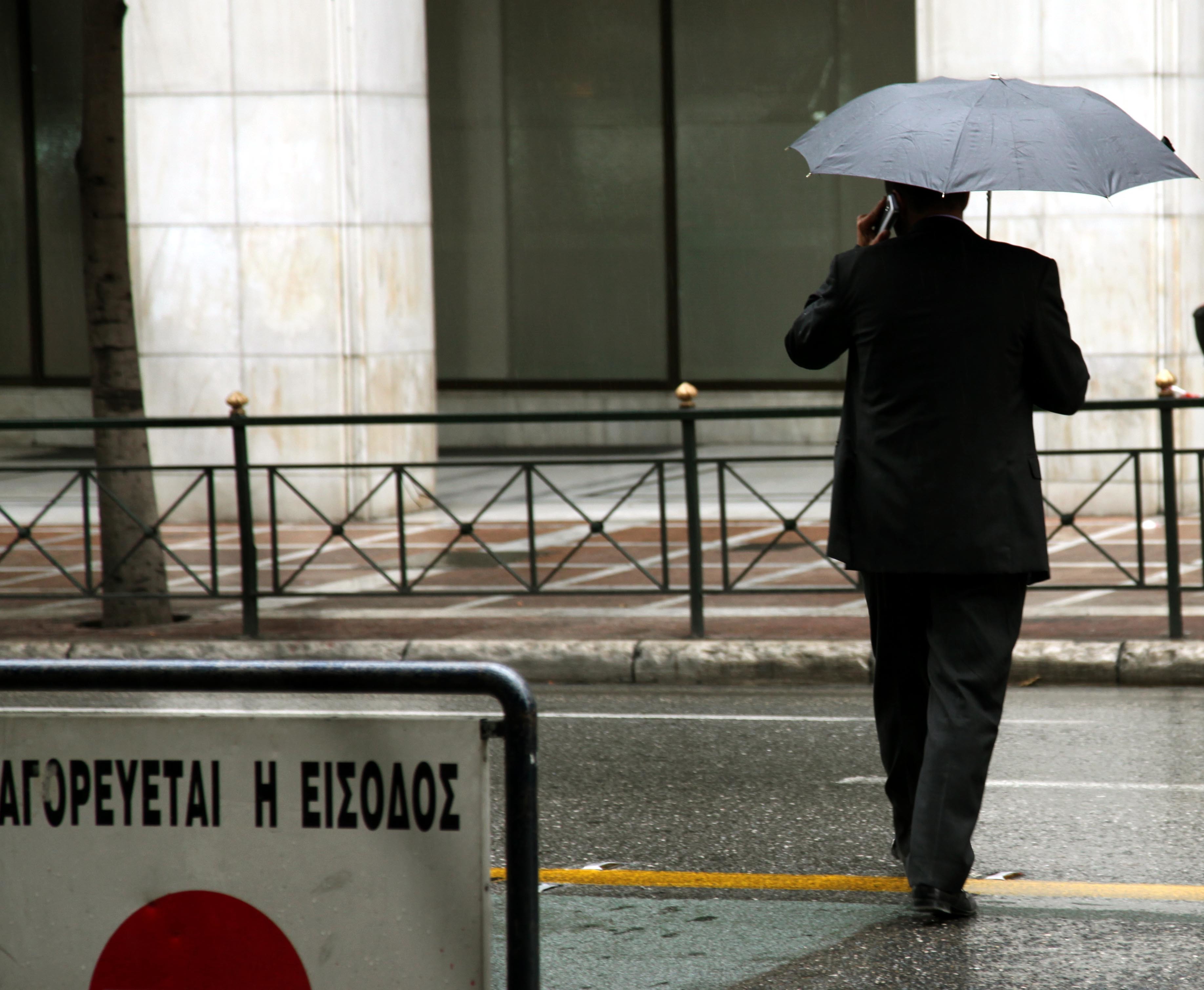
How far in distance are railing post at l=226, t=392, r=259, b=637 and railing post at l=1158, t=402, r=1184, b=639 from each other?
4.60m

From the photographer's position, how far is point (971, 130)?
14.7 ft

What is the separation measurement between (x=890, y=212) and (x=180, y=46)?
37.4 feet

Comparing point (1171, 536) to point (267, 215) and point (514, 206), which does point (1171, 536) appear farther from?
point (514, 206)

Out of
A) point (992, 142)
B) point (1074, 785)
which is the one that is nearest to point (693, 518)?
point (1074, 785)

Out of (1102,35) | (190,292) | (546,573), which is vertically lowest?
(546,573)

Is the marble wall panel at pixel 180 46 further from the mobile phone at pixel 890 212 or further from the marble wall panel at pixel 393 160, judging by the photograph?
the mobile phone at pixel 890 212

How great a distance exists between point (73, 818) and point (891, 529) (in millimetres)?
2518

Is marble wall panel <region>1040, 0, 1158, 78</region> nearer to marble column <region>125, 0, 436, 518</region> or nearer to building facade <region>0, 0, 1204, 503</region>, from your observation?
building facade <region>0, 0, 1204, 503</region>

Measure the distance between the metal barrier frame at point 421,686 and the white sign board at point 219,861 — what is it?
46 millimetres

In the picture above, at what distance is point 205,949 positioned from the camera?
100 inches

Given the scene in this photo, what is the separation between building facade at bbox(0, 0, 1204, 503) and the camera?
46.3 feet

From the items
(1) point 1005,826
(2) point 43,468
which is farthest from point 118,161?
(1) point 1005,826

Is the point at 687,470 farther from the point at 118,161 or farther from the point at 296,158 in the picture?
the point at 296,158

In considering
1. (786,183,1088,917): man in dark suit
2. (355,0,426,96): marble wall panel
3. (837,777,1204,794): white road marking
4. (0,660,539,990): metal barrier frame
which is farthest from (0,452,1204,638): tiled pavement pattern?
(0,660,539,990): metal barrier frame
